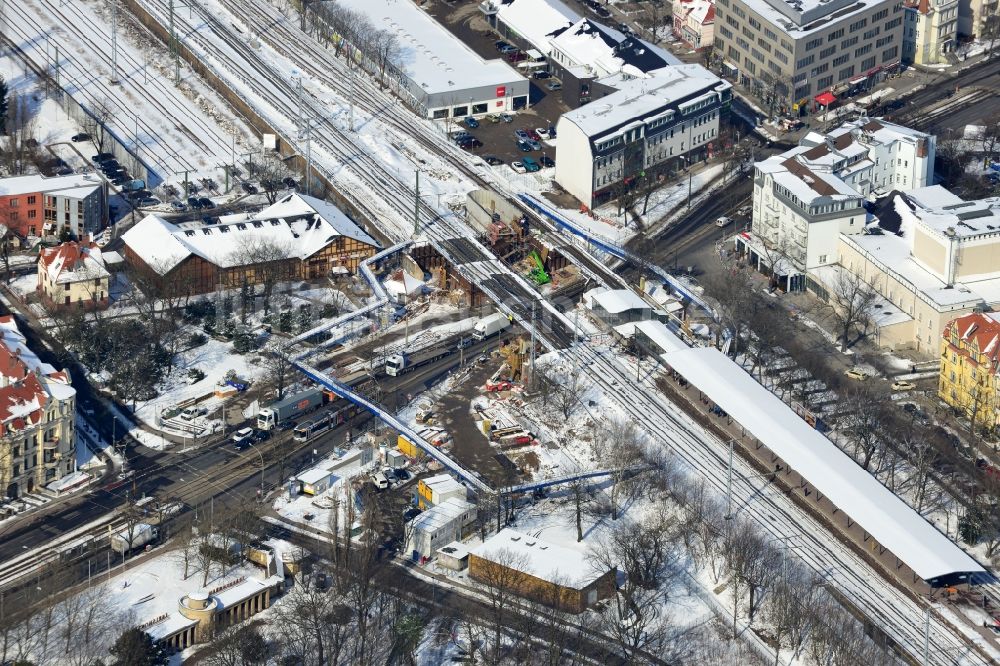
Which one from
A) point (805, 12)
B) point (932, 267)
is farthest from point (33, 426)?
point (805, 12)

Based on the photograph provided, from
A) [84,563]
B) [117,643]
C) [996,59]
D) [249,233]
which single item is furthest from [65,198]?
[996,59]

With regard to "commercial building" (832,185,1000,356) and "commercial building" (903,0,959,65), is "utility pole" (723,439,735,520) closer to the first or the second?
"commercial building" (832,185,1000,356)

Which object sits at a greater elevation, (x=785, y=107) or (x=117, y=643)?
(x=785, y=107)

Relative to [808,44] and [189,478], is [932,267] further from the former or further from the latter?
[189,478]

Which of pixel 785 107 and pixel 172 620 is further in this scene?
pixel 785 107

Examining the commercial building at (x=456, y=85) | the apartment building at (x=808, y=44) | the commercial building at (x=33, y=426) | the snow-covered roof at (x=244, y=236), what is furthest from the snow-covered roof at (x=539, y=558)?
the apartment building at (x=808, y=44)

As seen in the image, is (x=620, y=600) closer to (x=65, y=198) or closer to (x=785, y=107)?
(x=65, y=198)

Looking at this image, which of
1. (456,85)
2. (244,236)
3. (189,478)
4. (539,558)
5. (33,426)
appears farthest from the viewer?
(456,85)
